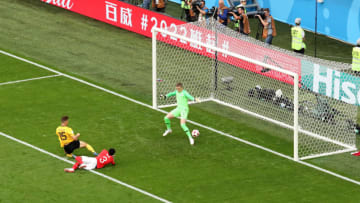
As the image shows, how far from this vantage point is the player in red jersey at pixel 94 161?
933 inches

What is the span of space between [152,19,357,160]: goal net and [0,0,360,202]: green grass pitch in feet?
1.63

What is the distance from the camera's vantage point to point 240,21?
3459 cm

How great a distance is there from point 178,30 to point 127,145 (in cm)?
853

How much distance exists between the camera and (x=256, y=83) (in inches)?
1131

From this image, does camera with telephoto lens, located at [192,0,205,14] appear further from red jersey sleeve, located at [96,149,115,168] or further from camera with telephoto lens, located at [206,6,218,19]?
red jersey sleeve, located at [96,149,115,168]

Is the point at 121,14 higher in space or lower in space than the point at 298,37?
lower

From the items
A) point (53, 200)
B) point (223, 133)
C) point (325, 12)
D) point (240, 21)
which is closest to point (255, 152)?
point (223, 133)

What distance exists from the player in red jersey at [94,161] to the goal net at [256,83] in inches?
206

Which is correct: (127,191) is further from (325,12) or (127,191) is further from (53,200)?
(325,12)

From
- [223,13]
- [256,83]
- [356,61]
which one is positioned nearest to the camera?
[256,83]

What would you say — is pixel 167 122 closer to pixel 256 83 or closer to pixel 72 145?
pixel 72 145

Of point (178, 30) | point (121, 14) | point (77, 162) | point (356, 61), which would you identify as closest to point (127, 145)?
point (77, 162)

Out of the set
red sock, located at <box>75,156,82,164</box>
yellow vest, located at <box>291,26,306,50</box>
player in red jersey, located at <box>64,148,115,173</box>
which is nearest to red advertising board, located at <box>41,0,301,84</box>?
yellow vest, located at <box>291,26,306,50</box>

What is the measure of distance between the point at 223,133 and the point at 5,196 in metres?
7.62
